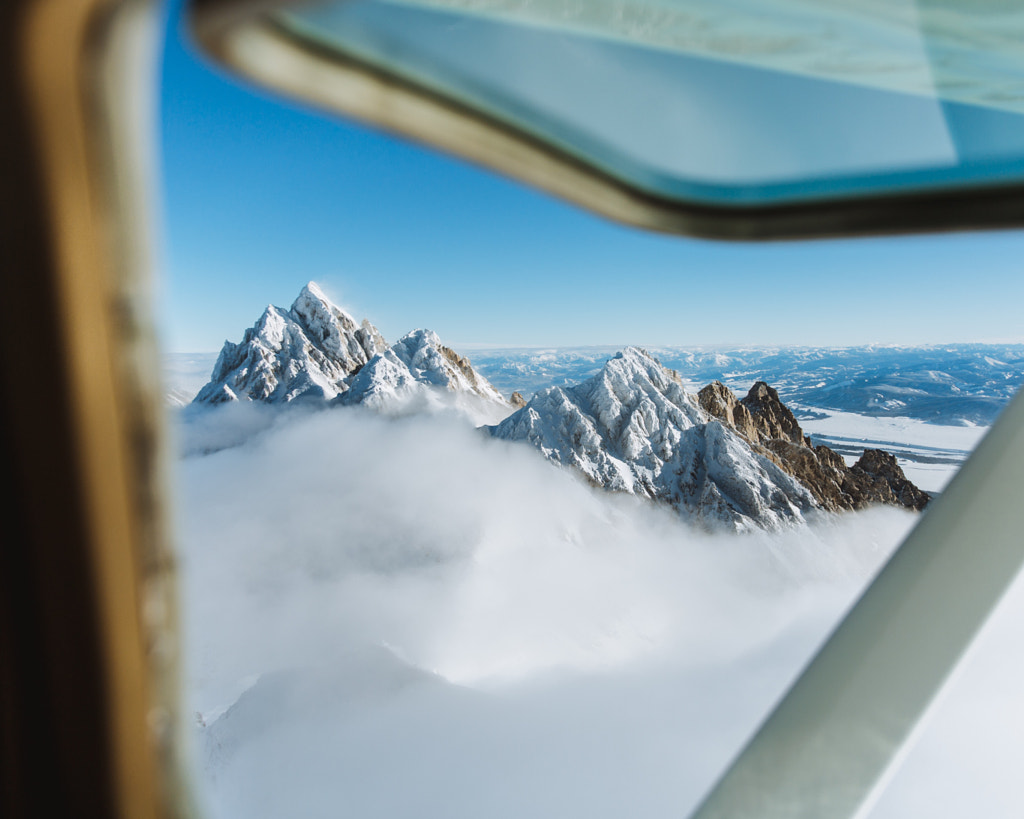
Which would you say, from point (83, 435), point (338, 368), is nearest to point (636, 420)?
point (338, 368)

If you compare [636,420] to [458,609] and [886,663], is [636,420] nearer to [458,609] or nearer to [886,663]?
[458,609]

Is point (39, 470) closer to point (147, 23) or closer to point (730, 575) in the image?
point (147, 23)

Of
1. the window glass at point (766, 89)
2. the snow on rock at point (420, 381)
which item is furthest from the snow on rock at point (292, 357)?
the window glass at point (766, 89)

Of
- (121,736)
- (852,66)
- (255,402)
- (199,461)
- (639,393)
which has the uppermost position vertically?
(852,66)

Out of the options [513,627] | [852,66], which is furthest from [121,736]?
[513,627]

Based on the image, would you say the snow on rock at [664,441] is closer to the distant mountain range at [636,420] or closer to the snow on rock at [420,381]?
the distant mountain range at [636,420]
